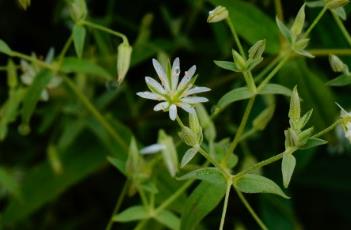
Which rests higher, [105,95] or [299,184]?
[105,95]

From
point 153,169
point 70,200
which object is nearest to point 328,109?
point 153,169

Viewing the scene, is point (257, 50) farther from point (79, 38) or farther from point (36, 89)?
point (36, 89)

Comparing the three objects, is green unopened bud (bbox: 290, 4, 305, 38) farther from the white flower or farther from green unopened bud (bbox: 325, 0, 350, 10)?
the white flower

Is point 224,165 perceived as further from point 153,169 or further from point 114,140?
point 114,140

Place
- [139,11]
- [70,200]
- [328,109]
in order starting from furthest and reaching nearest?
[70,200] → [139,11] → [328,109]

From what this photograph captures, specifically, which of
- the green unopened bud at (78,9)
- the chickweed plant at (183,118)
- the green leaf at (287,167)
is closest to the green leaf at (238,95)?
the chickweed plant at (183,118)

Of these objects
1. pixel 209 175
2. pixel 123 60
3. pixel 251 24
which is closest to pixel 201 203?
pixel 209 175

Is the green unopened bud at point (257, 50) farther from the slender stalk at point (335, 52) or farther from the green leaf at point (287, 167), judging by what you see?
the slender stalk at point (335, 52)
